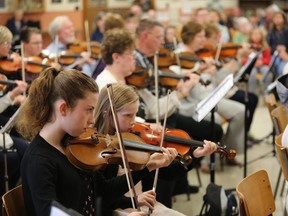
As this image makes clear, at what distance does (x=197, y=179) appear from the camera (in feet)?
14.0

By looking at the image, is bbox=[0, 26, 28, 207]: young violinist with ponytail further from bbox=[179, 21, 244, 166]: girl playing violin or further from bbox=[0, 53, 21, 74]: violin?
bbox=[179, 21, 244, 166]: girl playing violin

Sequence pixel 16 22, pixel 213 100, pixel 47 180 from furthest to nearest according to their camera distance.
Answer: pixel 16 22
pixel 213 100
pixel 47 180

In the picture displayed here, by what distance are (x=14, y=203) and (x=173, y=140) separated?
879 millimetres

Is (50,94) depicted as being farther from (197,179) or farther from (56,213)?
(197,179)

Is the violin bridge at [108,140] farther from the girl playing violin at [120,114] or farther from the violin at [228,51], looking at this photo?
the violin at [228,51]

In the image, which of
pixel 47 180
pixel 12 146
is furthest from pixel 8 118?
pixel 47 180

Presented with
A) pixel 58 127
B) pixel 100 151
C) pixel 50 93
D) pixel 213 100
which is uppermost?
pixel 50 93

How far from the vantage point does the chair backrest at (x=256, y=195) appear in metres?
2.03

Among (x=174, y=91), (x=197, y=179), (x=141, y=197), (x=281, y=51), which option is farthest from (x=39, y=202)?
(x=281, y=51)

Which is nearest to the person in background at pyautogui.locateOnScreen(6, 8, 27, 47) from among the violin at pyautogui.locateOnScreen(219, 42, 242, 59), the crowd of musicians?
the crowd of musicians

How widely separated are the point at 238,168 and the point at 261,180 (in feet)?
7.80

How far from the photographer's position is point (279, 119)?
3088mm

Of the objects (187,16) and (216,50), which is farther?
(187,16)

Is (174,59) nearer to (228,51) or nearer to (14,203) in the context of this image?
(228,51)
